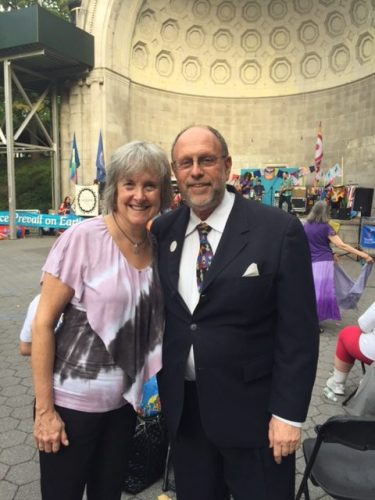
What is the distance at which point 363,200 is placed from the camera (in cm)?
1477

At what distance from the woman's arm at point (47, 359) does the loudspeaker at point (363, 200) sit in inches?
576

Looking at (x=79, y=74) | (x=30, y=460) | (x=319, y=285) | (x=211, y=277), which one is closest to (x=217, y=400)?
(x=211, y=277)

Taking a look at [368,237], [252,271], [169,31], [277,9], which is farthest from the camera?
[277,9]

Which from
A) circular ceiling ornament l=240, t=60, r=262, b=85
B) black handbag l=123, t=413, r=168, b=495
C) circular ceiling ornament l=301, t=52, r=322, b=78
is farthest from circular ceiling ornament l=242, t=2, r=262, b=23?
black handbag l=123, t=413, r=168, b=495

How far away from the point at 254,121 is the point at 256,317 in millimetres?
21089

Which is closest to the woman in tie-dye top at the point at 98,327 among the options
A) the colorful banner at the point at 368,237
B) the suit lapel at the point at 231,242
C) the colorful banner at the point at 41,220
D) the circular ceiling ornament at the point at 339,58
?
the suit lapel at the point at 231,242

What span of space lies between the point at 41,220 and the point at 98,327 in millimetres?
15940

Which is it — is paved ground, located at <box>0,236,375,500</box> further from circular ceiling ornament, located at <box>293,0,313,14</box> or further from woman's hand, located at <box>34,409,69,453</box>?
circular ceiling ornament, located at <box>293,0,313,14</box>

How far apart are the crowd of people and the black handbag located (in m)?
0.73

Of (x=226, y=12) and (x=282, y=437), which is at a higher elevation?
(x=226, y=12)

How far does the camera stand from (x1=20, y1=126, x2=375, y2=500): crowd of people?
1.69m

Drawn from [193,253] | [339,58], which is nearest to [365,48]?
[339,58]

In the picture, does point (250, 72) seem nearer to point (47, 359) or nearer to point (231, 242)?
point (231, 242)

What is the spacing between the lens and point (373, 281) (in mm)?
9328
